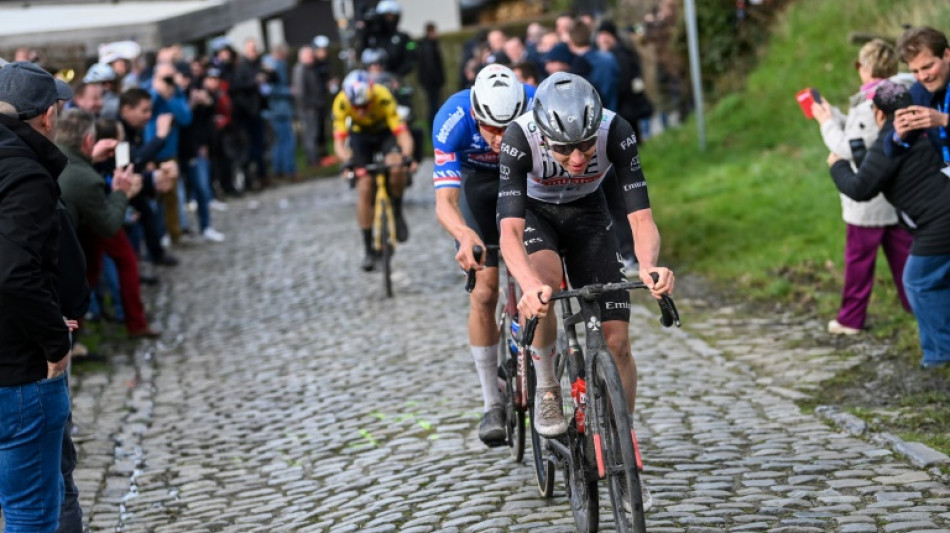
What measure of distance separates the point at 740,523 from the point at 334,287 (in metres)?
8.90

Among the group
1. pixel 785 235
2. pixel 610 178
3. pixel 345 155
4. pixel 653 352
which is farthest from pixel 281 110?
pixel 610 178

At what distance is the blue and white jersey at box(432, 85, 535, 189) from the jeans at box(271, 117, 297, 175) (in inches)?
704

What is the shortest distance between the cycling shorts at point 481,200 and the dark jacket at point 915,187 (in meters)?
2.52

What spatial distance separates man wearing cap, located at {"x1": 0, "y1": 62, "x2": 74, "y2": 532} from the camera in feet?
17.4

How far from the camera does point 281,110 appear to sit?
1000 inches

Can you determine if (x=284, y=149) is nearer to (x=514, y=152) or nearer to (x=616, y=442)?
(x=514, y=152)

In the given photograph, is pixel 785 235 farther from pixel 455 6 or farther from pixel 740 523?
pixel 455 6

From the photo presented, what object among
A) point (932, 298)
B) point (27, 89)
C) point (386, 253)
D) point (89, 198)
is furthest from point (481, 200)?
point (386, 253)

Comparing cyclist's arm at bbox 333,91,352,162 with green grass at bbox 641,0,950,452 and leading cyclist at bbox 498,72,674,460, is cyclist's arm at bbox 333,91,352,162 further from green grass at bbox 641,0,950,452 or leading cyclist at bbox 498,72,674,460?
leading cyclist at bbox 498,72,674,460

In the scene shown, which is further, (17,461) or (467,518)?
(467,518)

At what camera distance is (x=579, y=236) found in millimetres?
6883

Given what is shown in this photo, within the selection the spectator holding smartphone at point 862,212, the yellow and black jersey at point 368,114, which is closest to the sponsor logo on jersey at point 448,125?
the spectator holding smartphone at point 862,212

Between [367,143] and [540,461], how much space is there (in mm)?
8543

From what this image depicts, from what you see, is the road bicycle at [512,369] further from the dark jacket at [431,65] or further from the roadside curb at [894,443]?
the dark jacket at [431,65]
